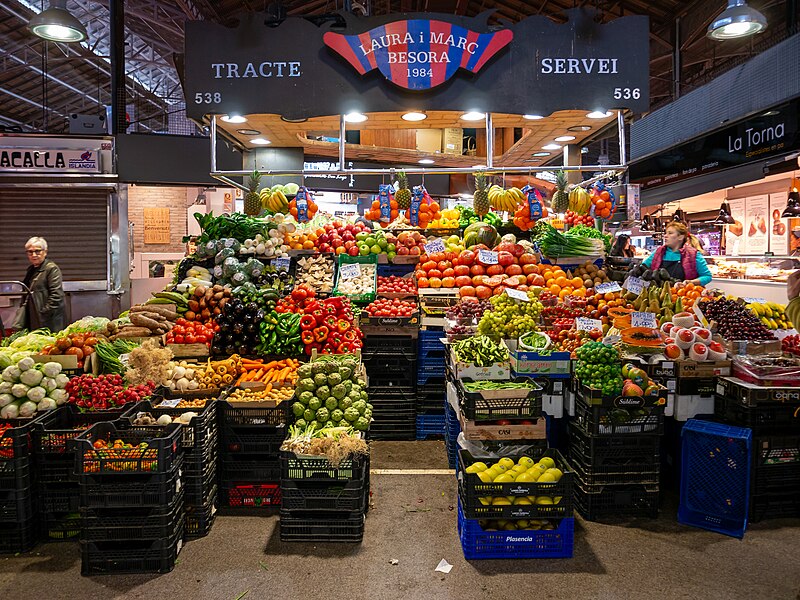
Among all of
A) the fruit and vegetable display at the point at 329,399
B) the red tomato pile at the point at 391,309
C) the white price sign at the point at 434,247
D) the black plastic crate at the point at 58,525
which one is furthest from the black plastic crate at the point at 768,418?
the black plastic crate at the point at 58,525

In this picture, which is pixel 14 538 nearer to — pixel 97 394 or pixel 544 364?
pixel 97 394

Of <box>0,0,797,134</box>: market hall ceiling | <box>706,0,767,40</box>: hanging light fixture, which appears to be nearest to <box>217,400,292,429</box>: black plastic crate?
<box>706,0,767,40</box>: hanging light fixture

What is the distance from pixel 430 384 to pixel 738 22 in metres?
5.17

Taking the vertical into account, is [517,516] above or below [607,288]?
below

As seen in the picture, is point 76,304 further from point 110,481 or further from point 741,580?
point 741,580

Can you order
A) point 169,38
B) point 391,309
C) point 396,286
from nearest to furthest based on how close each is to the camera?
point 391,309
point 396,286
point 169,38

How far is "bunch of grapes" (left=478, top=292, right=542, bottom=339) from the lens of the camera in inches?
195

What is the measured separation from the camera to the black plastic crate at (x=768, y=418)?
12.8 feet

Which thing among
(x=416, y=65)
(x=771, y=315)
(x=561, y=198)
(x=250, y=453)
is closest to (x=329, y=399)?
(x=250, y=453)

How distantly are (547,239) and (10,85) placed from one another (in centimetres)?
1759

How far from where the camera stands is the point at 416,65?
6.40 meters

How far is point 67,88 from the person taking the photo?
18656mm

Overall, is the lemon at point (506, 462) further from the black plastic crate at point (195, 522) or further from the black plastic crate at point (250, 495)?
the black plastic crate at point (195, 522)

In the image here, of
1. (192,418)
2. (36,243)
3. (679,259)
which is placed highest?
(36,243)
